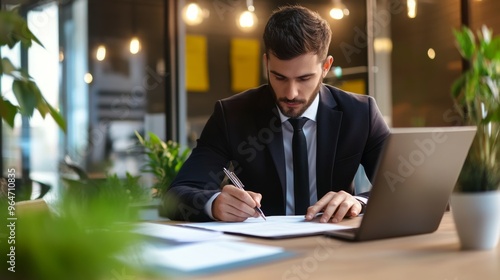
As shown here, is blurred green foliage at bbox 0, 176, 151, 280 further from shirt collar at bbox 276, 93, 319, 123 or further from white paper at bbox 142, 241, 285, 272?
shirt collar at bbox 276, 93, 319, 123

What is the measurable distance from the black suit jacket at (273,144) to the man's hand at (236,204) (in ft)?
1.49

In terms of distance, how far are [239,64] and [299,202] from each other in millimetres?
3778

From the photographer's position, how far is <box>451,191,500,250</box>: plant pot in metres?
1.13

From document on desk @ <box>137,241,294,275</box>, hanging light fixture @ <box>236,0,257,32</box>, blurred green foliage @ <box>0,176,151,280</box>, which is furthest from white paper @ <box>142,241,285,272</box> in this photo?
hanging light fixture @ <box>236,0,257,32</box>

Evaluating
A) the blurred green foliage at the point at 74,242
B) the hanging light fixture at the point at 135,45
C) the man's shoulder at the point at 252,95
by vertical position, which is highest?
the hanging light fixture at the point at 135,45

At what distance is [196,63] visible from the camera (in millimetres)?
5566

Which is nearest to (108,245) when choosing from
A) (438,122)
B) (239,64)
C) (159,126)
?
(438,122)

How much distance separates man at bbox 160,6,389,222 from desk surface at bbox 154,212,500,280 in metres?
0.91

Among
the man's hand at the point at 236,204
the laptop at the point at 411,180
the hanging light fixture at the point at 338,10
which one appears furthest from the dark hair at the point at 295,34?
the hanging light fixture at the point at 338,10

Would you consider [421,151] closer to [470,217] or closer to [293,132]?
[470,217]

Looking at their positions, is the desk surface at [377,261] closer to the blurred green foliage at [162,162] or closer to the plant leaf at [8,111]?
the plant leaf at [8,111]

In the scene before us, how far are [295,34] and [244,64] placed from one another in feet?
11.8

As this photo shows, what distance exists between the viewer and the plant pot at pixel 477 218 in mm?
1135

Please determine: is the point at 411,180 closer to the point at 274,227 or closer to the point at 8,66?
the point at 274,227
